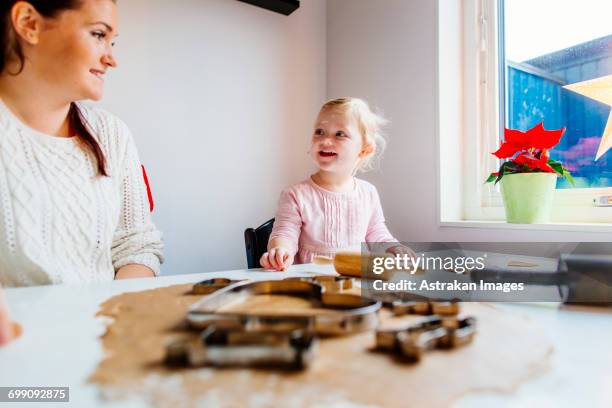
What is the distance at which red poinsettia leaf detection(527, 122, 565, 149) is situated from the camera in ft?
3.60

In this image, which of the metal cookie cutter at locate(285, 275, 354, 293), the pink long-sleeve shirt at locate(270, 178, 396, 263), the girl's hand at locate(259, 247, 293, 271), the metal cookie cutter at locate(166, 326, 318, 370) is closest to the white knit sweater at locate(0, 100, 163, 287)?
the girl's hand at locate(259, 247, 293, 271)

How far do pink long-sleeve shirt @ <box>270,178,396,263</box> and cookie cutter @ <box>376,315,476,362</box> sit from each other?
82 centimetres

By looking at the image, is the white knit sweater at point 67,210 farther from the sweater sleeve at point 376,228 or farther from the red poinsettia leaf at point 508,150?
the red poinsettia leaf at point 508,150

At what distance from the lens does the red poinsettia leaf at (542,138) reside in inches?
43.2

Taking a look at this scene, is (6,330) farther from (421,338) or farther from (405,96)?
(405,96)

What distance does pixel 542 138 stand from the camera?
1.11 metres

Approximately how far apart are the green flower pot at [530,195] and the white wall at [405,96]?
0.37ft

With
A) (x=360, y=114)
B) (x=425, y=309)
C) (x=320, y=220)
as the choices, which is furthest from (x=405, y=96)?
(x=425, y=309)

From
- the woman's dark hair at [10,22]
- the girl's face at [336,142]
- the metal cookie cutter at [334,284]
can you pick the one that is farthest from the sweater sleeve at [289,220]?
the woman's dark hair at [10,22]

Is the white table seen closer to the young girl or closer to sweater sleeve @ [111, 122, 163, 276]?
sweater sleeve @ [111, 122, 163, 276]

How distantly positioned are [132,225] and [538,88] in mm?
1365

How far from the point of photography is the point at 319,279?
53 centimetres

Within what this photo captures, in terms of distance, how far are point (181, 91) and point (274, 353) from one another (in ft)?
4.85

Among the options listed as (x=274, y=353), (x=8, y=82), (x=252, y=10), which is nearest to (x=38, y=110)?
(x=8, y=82)
